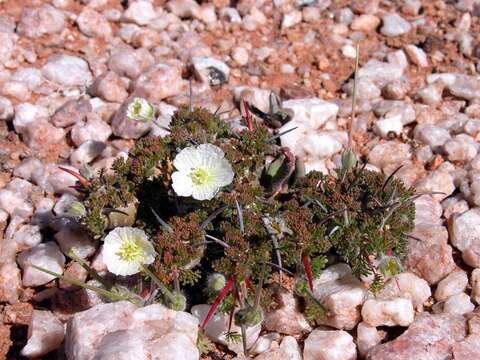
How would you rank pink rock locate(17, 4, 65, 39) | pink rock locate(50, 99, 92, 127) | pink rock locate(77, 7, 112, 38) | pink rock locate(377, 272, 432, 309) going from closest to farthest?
pink rock locate(377, 272, 432, 309), pink rock locate(50, 99, 92, 127), pink rock locate(17, 4, 65, 39), pink rock locate(77, 7, 112, 38)

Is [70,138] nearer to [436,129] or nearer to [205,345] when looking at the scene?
[205,345]

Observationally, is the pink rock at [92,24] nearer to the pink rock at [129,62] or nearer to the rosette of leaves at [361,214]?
the pink rock at [129,62]

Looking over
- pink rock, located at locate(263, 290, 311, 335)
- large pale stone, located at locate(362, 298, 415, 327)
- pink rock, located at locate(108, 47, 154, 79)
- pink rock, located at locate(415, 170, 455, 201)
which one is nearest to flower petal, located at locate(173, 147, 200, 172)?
pink rock, located at locate(263, 290, 311, 335)

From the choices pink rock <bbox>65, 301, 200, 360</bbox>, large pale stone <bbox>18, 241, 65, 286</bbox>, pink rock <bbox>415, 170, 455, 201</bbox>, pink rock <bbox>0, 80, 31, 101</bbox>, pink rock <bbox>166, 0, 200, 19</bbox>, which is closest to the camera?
pink rock <bbox>65, 301, 200, 360</bbox>

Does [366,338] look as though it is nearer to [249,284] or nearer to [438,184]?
[249,284]

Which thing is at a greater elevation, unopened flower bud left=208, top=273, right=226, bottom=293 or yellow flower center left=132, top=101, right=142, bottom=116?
yellow flower center left=132, top=101, right=142, bottom=116

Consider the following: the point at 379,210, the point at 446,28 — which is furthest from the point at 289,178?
the point at 446,28

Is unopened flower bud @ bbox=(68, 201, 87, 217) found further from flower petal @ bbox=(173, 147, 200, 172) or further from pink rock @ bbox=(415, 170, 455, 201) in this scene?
pink rock @ bbox=(415, 170, 455, 201)
